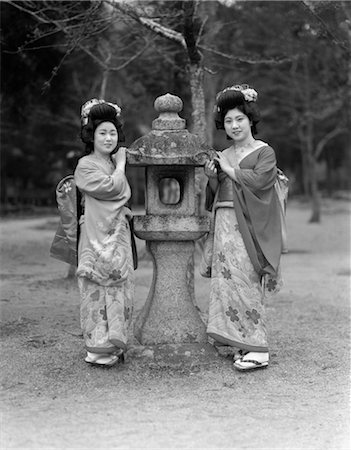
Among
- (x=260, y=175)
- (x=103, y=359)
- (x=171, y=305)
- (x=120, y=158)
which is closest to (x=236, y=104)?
(x=260, y=175)

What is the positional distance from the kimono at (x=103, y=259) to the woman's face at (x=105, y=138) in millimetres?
114

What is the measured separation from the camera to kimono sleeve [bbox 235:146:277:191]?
4.74 meters

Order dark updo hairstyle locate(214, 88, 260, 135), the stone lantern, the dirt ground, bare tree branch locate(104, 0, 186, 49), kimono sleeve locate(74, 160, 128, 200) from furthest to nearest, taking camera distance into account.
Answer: bare tree branch locate(104, 0, 186, 49), the stone lantern, dark updo hairstyle locate(214, 88, 260, 135), kimono sleeve locate(74, 160, 128, 200), the dirt ground

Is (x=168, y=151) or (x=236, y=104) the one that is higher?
(x=236, y=104)

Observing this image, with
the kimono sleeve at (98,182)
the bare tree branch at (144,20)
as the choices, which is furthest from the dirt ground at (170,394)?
the bare tree branch at (144,20)

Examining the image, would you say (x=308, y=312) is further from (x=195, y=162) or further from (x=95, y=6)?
(x=95, y=6)

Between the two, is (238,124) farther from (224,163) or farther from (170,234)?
(170,234)

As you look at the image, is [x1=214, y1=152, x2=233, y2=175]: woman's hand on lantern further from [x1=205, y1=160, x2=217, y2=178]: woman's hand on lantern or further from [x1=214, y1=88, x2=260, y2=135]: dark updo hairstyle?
[x1=214, y1=88, x2=260, y2=135]: dark updo hairstyle

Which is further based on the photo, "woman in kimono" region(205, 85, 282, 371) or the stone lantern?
the stone lantern

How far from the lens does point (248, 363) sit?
4.85 metres

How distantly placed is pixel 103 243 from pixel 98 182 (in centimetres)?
45

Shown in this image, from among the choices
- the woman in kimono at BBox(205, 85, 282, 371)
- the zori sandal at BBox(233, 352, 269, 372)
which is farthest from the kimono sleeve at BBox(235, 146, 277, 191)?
the zori sandal at BBox(233, 352, 269, 372)

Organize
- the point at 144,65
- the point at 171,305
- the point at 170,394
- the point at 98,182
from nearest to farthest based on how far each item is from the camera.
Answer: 1. the point at 170,394
2. the point at 98,182
3. the point at 171,305
4. the point at 144,65

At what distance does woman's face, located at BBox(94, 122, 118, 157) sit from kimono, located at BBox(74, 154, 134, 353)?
11cm
